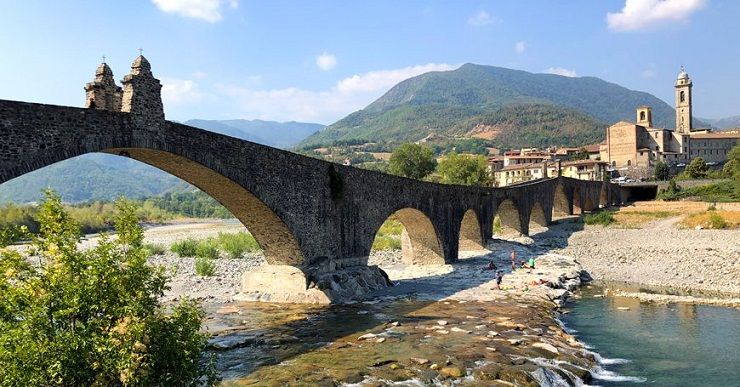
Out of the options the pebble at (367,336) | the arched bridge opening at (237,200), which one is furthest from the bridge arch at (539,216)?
the pebble at (367,336)

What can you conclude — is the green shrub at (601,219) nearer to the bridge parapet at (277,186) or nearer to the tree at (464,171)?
the tree at (464,171)

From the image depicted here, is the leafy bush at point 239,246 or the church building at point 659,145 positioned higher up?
the church building at point 659,145

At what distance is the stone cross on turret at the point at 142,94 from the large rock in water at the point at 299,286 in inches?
367

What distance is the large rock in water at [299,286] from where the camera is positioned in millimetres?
22391

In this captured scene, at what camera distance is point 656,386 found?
13539 millimetres

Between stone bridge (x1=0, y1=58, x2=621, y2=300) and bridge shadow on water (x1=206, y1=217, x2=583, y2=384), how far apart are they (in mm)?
1625

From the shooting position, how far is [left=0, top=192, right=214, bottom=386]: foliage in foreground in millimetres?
7703

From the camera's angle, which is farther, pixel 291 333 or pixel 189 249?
pixel 189 249

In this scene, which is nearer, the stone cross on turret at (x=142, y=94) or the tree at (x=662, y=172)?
the stone cross on turret at (x=142, y=94)

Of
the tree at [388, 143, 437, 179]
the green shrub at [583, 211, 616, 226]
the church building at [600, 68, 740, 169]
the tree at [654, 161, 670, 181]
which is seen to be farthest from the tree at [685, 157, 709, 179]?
the tree at [388, 143, 437, 179]

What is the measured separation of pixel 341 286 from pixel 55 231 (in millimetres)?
15627

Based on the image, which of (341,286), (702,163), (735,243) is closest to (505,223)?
(735,243)

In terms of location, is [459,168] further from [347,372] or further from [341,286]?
[347,372]

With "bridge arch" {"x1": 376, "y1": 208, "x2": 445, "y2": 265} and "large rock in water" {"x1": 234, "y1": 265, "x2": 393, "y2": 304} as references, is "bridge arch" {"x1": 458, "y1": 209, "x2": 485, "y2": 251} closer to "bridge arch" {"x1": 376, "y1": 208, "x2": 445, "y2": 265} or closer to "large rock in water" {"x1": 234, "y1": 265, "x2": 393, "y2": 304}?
"bridge arch" {"x1": 376, "y1": 208, "x2": 445, "y2": 265}
